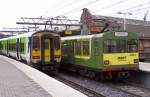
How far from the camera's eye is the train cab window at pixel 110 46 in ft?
61.4

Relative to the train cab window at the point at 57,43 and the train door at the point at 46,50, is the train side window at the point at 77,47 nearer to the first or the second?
the train cab window at the point at 57,43

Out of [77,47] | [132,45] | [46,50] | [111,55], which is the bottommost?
[111,55]

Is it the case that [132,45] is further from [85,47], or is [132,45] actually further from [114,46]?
[85,47]

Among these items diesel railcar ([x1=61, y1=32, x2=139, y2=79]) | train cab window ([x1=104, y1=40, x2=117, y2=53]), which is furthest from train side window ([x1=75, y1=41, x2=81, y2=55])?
train cab window ([x1=104, y1=40, x2=117, y2=53])

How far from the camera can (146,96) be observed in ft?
50.8

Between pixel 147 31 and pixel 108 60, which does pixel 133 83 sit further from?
pixel 147 31

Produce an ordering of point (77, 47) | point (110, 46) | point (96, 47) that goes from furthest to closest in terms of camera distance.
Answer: point (77, 47), point (96, 47), point (110, 46)

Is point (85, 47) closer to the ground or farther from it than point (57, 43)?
closer to the ground

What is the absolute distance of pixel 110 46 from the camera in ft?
62.1

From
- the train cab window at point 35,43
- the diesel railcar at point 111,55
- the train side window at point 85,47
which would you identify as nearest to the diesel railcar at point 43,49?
the train cab window at point 35,43

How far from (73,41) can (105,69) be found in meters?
5.85

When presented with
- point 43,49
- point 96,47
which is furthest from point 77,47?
point 96,47

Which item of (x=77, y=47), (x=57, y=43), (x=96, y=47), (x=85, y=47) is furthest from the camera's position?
(x=57, y=43)

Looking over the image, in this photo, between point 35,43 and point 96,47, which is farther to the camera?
point 35,43
